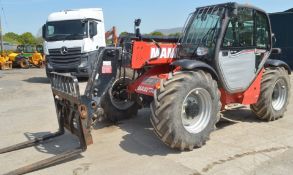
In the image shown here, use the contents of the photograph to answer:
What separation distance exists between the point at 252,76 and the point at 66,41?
964 centimetres

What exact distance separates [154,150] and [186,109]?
0.81 metres

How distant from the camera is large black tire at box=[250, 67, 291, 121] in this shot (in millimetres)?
7039

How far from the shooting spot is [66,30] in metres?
14.8

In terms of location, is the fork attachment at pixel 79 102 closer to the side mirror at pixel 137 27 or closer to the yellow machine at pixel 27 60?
the side mirror at pixel 137 27

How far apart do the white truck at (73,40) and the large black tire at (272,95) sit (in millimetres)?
8499

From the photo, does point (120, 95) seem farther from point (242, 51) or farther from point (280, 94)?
point (280, 94)

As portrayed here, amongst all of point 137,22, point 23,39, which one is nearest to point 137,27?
point 137,22

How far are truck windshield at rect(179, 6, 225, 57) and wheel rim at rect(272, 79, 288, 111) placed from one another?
7.23 feet

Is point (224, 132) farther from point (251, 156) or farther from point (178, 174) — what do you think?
point (178, 174)

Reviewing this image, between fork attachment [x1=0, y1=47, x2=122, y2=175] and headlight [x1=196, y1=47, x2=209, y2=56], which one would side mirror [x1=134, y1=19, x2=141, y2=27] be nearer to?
fork attachment [x1=0, y1=47, x2=122, y2=175]

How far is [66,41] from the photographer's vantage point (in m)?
14.7

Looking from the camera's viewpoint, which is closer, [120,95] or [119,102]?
[120,95]

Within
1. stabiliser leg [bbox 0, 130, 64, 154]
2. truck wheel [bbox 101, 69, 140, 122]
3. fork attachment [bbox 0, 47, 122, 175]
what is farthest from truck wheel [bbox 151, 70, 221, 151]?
stabiliser leg [bbox 0, 130, 64, 154]

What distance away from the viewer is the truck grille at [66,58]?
14.7 metres
